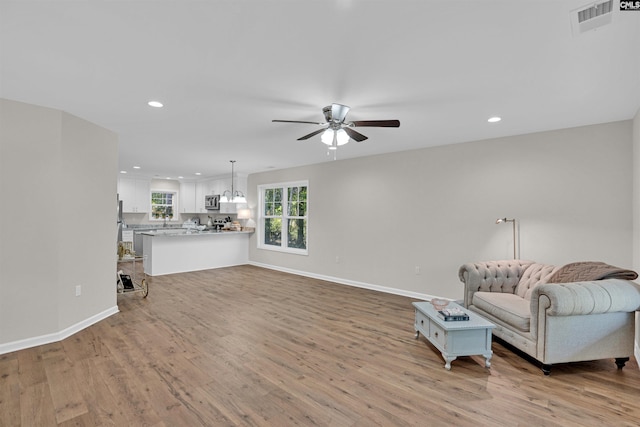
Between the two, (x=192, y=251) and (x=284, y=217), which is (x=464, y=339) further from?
(x=192, y=251)

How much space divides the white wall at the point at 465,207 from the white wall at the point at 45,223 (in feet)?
13.1

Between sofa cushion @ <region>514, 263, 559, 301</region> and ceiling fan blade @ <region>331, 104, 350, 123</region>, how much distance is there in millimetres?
2803

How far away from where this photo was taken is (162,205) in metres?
9.73

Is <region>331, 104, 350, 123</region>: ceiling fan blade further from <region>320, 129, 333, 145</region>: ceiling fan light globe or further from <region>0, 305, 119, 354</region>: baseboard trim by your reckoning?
<region>0, 305, 119, 354</region>: baseboard trim

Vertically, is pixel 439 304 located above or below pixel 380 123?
below

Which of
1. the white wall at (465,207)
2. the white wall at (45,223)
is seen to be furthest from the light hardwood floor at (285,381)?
the white wall at (465,207)

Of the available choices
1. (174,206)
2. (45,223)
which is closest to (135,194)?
(174,206)

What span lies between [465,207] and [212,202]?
700 centimetres

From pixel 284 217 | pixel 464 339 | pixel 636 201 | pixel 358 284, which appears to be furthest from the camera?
pixel 284 217

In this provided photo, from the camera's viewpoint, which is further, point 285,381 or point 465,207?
point 465,207

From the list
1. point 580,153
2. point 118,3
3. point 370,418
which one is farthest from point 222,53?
point 580,153

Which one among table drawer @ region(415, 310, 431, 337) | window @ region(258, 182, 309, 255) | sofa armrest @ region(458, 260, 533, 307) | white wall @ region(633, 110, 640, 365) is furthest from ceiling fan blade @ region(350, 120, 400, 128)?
window @ region(258, 182, 309, 255)

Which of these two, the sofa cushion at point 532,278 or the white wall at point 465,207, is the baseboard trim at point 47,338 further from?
the sofa cushion at point 532,278

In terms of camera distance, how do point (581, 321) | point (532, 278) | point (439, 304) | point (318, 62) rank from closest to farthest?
point (318, 62) < point (581, 321) < point (439, 304) < point (532, 278)
